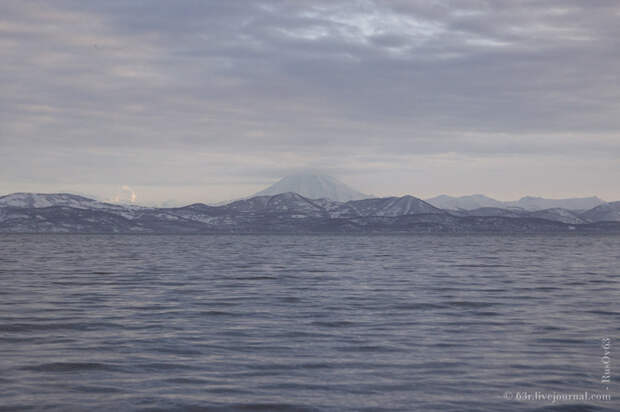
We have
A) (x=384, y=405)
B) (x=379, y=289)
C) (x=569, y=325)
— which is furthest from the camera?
(x=379, y=289)

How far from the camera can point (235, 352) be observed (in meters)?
19.6

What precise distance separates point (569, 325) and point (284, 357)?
12.7m

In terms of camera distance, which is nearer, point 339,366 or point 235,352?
point 339,366

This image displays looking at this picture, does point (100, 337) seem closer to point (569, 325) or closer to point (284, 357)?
point (284, 357)

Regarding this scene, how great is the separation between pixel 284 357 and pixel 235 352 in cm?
171

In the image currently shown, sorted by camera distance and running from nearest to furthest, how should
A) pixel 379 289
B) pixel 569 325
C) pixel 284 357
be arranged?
pixel 284 357 < pixel 569 325 < pixel 379 289

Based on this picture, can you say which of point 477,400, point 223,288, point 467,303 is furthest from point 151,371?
point 223,288

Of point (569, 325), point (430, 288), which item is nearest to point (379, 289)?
point (430, 288)

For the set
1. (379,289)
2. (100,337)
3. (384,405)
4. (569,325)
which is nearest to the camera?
(384,405)

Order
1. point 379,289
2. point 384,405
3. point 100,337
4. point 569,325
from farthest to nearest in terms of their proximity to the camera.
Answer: point 379,289
point 569,325
point 100,337
point 384,405

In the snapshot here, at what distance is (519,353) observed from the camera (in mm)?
19453

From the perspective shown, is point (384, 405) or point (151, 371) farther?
point (151, 371)

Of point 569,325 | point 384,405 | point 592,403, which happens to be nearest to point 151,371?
point 384,405

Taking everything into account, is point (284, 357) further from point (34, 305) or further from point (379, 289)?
point (379, 289)
